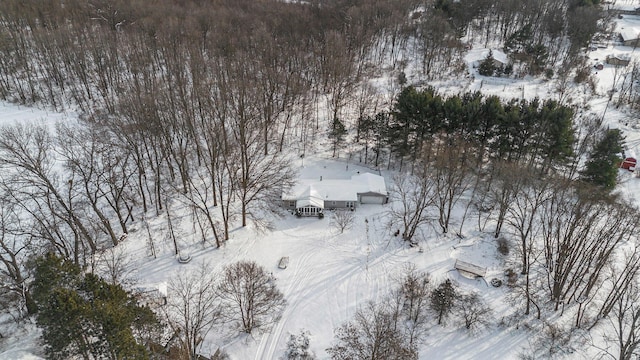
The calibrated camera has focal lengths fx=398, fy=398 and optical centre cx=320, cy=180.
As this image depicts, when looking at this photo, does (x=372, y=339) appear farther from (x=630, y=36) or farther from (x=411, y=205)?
(x=630, y=36)

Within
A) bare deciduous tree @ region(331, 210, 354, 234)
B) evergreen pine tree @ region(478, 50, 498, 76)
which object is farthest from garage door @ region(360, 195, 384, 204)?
evergreen pine tree @ region(478, 50, 498, 76)

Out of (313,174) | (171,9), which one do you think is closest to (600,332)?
(313,174)

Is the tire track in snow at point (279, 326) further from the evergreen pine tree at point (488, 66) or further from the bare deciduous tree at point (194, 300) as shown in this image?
the evergreen pine tree at point (488, 66)

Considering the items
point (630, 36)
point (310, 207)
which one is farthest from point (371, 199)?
point (630, 36)

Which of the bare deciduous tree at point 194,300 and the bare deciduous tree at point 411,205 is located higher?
the bare deciduous tree at point 411,205

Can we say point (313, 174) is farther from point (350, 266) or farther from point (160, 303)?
point (160, 303)

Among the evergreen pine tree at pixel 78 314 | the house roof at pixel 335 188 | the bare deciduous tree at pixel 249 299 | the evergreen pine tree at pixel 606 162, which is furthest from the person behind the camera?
the house roof at pixel 335 188

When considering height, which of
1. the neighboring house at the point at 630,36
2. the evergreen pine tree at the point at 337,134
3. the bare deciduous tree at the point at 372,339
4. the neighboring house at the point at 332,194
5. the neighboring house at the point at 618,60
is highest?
the neighboring house at the point at 630,36

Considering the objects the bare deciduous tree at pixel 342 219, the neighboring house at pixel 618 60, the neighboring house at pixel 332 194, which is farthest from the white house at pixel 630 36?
the bare deciduous tree at pixel 342 219
